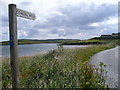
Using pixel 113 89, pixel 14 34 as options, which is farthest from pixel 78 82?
pixel 14 34

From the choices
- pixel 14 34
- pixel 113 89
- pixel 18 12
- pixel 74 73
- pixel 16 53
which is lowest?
pixel 113 89

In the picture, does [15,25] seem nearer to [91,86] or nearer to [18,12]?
[18,12]

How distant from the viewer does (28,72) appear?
6023mm

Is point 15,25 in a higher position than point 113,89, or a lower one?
higher

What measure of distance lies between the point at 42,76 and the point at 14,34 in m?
1.67

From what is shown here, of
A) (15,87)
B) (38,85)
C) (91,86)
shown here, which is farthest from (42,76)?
(91,86)

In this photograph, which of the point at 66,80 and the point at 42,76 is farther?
the point at 42,76

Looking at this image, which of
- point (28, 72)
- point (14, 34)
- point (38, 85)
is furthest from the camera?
point (28, 72)

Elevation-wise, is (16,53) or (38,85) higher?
(16,53)

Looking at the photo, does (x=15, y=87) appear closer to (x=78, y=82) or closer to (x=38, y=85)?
(x=38, y=85)

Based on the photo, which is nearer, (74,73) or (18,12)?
(18,12)

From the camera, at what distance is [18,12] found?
4352 mm

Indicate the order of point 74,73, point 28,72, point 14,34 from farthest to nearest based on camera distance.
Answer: point 28,72 → point 74,73 → point 14,34

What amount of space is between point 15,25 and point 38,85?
1573mm
